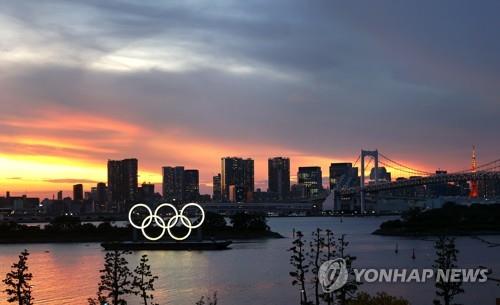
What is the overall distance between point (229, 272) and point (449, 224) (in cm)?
4858

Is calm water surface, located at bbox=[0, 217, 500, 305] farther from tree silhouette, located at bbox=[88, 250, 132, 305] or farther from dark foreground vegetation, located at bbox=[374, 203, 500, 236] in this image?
dark foreground vegetation, located at bbox=[374, 203, 500, 236]

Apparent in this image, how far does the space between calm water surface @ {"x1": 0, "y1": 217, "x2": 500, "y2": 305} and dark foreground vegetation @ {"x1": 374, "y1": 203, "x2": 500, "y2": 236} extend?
14.2 m

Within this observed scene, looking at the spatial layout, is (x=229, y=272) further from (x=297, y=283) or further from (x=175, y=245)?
(x=175, y=245)

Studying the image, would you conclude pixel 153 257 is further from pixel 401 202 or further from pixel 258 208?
pixel 401 202

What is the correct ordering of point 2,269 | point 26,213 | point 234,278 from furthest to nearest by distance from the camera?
point 26,213
point 2,269
point 234,278

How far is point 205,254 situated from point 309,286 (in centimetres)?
2704

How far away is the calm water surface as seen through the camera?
106 feet

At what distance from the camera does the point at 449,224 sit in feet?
282

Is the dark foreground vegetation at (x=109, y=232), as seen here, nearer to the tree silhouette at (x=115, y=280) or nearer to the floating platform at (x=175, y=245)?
the floating platform at (x=175, y=245)

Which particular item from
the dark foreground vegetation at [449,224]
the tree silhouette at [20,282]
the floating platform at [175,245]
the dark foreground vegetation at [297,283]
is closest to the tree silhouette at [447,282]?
the dark foreground vegetation at [297,283]

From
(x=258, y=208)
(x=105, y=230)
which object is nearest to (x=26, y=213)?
(x=258, y=208)

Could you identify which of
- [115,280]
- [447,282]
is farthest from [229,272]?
[115,280]

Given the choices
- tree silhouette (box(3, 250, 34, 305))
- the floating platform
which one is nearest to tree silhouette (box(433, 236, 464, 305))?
tree silhouette (box(3, 250, 34, 305))

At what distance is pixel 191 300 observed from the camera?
105 ft
